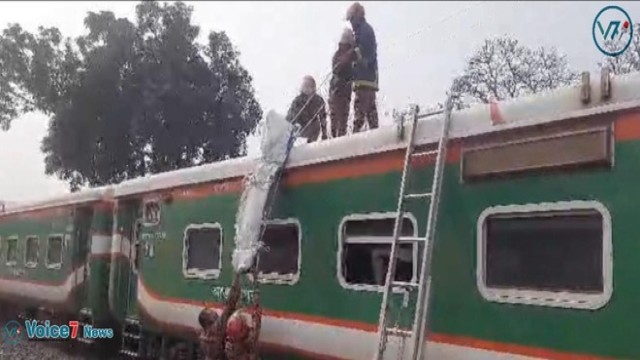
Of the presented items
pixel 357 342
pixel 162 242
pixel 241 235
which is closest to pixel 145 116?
pixel 162 242

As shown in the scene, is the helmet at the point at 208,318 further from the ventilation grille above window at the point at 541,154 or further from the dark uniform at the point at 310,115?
the ventilation grille above window at the point at 541,154

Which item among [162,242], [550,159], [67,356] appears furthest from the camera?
[67,356]

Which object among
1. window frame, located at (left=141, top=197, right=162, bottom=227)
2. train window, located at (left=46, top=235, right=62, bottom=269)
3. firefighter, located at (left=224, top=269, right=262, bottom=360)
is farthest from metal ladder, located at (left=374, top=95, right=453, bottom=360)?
train window, located at (left=46, top=235, right=62, bottom=269)

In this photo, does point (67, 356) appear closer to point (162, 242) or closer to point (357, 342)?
point (162, 242)

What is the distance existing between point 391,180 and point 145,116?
17.6 meters

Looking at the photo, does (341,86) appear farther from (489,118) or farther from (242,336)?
(489,118)

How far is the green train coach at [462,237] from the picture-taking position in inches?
169

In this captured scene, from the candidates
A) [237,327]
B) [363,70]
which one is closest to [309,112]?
[363,70]

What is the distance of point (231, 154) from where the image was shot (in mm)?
21797

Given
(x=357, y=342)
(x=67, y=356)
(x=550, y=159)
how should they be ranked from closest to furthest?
(x=550, y=159) → (x=357, y=342) → (x=67, y=356)

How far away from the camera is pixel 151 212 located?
32.6 feet

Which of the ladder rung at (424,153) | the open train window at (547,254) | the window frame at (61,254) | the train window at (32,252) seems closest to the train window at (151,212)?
the window frame at (61,254)

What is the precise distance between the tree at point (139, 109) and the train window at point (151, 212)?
1045 cm

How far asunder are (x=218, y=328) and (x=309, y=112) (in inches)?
92.4
